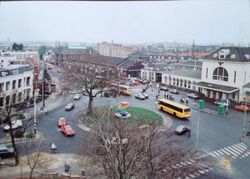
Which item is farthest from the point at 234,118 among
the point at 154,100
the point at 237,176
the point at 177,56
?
the point at 177,56

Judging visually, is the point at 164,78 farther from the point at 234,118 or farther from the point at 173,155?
the point at 173,155

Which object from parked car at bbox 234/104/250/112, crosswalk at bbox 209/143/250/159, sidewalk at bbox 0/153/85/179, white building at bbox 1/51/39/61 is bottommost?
sidewalk at bbox 0/153/85/179

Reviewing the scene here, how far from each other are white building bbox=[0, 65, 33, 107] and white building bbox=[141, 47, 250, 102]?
2.80 metres

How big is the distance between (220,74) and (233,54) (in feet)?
1.47

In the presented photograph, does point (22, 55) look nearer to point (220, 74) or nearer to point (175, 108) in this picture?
point (175, 108)

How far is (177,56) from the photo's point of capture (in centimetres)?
1115

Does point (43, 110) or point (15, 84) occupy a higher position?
point (15, 84)

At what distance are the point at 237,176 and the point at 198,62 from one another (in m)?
5.51

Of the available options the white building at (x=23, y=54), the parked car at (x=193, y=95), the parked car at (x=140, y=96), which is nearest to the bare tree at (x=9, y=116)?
the parked car at (x=140, y=96)

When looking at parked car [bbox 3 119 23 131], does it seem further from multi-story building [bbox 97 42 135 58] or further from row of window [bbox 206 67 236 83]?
multi-story building [bbox 97 42 135 58]

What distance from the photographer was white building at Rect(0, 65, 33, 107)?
464 cm

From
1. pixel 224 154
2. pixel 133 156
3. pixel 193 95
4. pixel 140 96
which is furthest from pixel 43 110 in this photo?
pixel 133 156

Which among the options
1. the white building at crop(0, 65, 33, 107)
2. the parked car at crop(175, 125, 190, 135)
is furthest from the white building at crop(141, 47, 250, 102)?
Result: the white building at crop(0, 65, 33, 107)

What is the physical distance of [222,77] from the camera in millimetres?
5742
